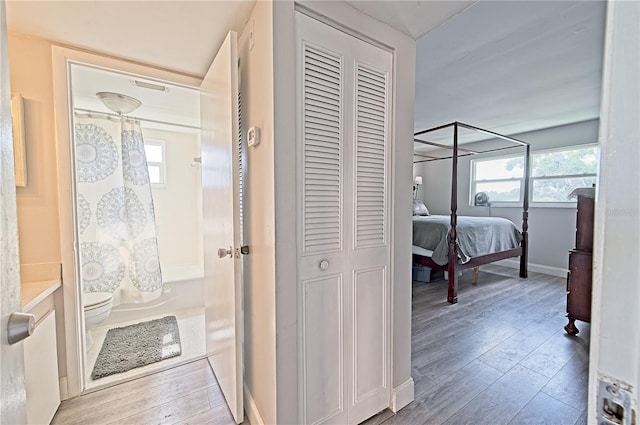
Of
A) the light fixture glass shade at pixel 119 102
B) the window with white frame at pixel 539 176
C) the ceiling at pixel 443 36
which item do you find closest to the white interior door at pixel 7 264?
the ceiling at pixel 443 36

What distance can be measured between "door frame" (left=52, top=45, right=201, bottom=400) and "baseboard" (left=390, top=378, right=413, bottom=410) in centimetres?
188

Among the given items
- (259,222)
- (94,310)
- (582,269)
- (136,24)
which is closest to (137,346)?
(94,310)

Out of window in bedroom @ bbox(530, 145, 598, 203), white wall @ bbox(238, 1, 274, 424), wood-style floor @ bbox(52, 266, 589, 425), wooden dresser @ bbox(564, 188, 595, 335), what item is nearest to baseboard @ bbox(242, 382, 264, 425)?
white wall @ bbox(238, 1, 274, 424)

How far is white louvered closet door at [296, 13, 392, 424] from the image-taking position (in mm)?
1221

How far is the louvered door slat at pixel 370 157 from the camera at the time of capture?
1.36 m

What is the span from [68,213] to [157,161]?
2.08m

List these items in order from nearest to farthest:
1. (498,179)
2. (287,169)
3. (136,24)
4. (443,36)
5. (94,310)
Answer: (287,169)
(136,24)
(443,36)
(94,310)
(498,179)

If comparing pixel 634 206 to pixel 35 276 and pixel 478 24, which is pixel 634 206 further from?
pixel 35 276

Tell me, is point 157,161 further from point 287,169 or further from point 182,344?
point 287,169

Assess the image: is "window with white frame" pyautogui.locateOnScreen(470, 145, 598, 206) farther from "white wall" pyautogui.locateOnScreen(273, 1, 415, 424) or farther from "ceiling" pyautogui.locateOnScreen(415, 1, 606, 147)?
"white wall" pyautogui.locateOnScreen(273, 1, 415, 424)

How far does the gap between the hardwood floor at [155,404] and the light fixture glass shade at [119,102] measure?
90.2 inches

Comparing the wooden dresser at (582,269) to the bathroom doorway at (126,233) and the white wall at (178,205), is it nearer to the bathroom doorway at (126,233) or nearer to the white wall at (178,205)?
the bathroom doorway at (126,233)

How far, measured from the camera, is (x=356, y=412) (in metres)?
1.41

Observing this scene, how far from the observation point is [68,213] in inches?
64.2
